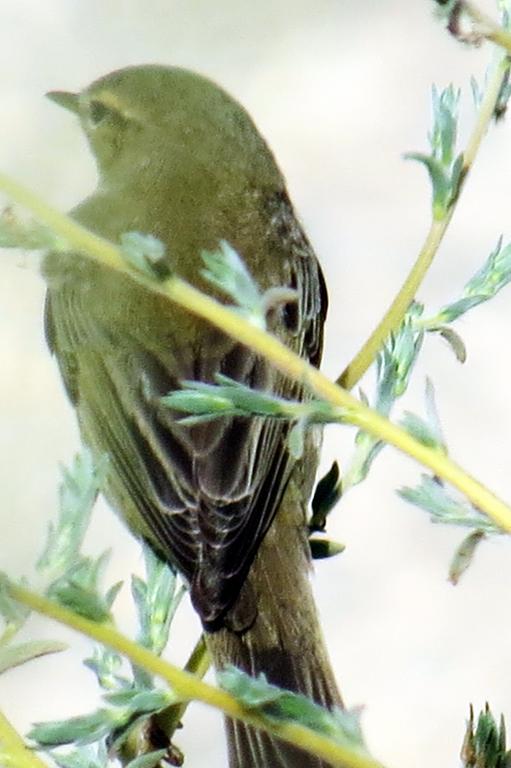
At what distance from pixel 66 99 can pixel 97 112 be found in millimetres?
90

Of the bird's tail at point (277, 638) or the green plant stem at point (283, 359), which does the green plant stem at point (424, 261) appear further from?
the bird's tail at point (277, 638)

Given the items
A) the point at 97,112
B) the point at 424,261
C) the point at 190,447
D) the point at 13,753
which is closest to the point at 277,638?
the point at 190,447

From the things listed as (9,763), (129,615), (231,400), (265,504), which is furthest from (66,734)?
(129,615)

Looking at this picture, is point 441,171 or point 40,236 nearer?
point 40,236

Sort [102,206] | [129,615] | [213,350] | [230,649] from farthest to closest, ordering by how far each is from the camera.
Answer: [129,615] < [102,206] < [213,350] < [230,649]

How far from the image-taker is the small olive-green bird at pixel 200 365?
4.85 feet

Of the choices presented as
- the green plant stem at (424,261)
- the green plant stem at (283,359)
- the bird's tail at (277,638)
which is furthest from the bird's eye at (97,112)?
the green plant stem at (283,359)

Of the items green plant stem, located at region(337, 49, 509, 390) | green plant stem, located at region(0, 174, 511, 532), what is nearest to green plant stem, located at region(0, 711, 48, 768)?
green plant stem, located at region(0, 174, 511, 532)

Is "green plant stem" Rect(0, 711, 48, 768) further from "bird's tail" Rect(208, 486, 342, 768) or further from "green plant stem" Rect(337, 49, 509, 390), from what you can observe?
"bird's tail" Rect(208, 486, 342, 768)

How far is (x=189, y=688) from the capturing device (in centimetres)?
68

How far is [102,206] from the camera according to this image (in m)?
1.94

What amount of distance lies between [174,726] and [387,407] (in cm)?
27

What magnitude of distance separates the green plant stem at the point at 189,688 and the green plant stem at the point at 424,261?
0.36m

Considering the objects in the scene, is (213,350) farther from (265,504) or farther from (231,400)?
(231,400)
